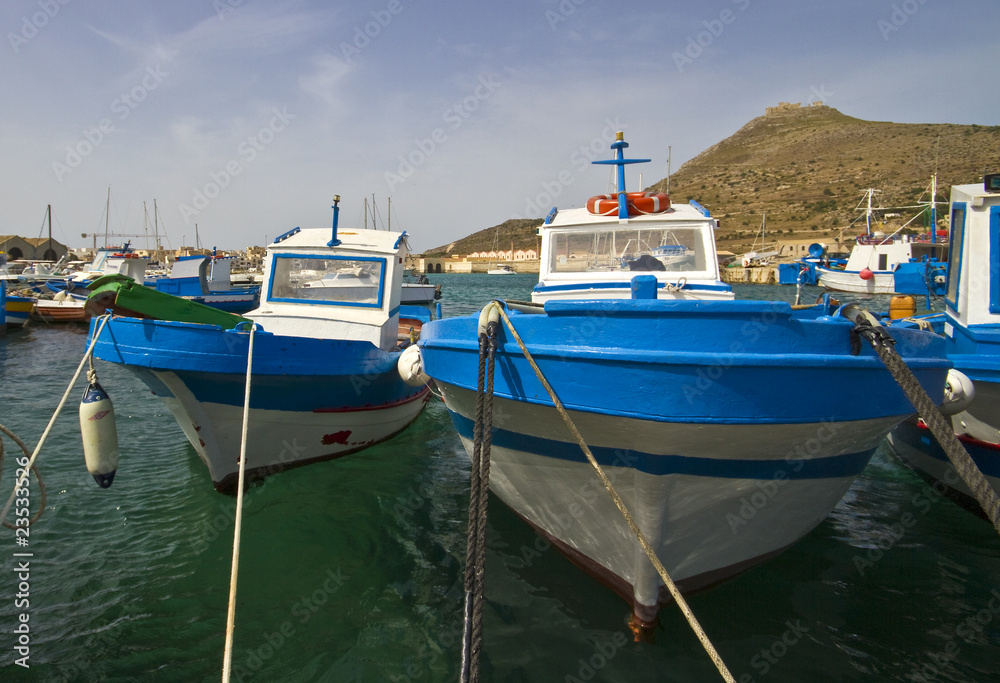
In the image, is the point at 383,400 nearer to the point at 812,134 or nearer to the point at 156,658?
the point at 156,658

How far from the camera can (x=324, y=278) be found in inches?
320

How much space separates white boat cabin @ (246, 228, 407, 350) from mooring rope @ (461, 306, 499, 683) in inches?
186

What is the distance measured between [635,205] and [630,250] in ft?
2.01

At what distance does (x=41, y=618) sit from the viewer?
405 cm

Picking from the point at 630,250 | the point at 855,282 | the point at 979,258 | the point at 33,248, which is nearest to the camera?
the point at 979,258

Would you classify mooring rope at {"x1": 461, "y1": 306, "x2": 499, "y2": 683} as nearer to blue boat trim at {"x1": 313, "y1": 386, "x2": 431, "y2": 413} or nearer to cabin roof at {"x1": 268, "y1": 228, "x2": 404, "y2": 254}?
blue boat trim at {"x1": 313, "y1": 386, "x2": 431, "y2": 413}

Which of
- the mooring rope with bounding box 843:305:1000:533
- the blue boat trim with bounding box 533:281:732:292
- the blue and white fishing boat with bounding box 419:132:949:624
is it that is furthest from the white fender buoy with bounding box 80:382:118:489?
the mooring rope with bounding box 843:305:1000:533

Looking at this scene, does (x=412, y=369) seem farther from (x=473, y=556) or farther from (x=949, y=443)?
(x=949, y=443)

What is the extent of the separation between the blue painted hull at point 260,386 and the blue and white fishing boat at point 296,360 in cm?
1

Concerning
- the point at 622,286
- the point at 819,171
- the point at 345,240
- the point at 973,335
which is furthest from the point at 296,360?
the point at 819,171

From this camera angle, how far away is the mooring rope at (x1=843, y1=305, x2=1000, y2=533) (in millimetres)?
2445

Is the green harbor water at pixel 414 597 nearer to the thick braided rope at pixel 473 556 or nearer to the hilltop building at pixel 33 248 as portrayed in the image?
the thick braided rope at pixel 473 556

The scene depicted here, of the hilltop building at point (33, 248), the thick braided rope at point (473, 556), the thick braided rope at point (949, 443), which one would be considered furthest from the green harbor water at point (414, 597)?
the hilltop building at point (33, 248)

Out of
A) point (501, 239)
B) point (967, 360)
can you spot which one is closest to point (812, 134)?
point (501, 239)
